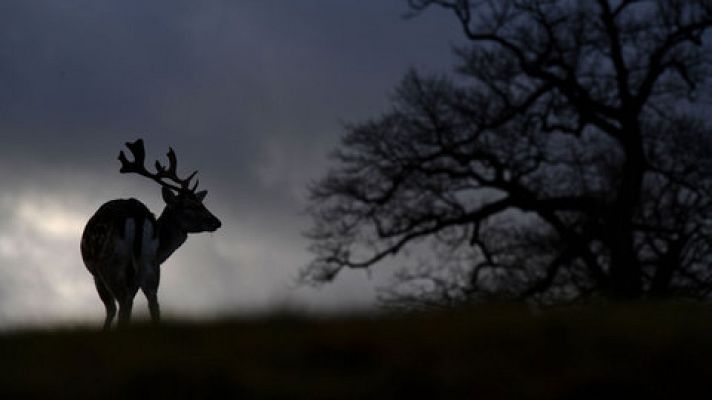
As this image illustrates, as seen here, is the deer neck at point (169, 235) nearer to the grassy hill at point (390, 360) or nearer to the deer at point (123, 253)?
the deer at point (123, 253)

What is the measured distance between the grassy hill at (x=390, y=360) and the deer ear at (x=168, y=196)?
7.01m

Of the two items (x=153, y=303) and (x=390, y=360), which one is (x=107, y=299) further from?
(x=390, y=360)

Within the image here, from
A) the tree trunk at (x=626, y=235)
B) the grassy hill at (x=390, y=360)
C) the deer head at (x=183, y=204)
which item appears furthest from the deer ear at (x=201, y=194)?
the tree trunk at (x=626, y=235)

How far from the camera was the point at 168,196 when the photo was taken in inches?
541

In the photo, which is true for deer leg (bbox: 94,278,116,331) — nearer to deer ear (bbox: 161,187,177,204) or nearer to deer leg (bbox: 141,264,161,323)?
deer leg (bbox: 141,264,161,323)

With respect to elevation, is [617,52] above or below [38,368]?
above

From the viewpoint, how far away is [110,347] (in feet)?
19.8

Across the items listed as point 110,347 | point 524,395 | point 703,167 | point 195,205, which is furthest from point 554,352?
point 703,167

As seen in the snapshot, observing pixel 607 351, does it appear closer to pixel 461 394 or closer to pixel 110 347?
pixel 461 394

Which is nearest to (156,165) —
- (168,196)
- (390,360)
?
(168,196)

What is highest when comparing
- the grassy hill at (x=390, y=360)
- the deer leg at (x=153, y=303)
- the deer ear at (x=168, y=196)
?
the deer ear at (x=168, y=196)

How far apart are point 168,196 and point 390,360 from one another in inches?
344

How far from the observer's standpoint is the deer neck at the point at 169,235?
44.0ft

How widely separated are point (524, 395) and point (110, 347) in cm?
225
